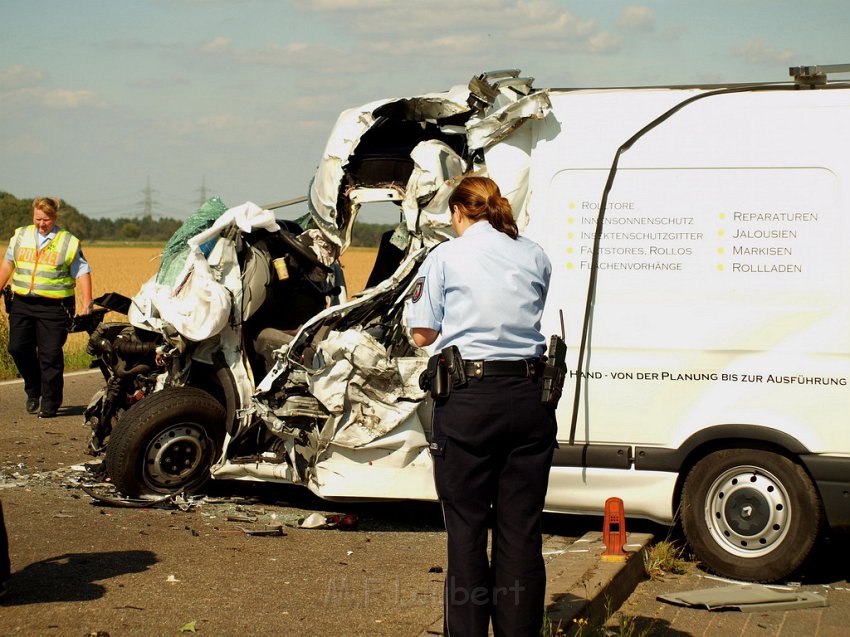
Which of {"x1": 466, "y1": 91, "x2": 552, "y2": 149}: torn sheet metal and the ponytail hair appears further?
{"x1": 466, "y1": 91, "x2": 552, "y2": 149}: torn sheet metal

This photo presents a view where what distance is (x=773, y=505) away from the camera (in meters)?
5.96

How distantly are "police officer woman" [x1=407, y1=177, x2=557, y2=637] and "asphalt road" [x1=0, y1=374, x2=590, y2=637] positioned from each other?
64cm

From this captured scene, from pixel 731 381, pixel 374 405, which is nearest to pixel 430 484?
pixel 374 405

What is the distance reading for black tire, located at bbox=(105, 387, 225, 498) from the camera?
7031mm

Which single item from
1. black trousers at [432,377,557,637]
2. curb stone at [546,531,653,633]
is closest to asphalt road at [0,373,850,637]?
curb stone at [546,531,653,633]

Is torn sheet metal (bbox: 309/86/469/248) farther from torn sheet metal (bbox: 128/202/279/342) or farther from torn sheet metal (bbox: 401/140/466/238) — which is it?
torn sheet metal (bbox: 128/202/279/342)

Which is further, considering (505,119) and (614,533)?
(505,119)

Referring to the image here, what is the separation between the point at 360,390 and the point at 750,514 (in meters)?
2.25

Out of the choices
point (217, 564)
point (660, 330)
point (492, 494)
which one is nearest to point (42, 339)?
point (217, 564)

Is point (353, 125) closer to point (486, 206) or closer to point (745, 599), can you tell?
point (486, 206)

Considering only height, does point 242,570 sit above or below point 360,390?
below

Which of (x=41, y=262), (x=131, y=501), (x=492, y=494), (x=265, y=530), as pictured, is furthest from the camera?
(x=41, y=262)

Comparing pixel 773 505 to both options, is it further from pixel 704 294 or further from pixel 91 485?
pixel 91 485

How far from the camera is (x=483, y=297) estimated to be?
4332 mm
